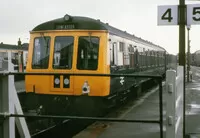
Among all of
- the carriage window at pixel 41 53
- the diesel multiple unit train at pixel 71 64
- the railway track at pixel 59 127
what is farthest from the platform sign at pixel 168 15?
the carriage window at pixel 41 53

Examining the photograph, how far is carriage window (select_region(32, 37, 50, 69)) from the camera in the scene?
12894mm

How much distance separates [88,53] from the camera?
12492mm

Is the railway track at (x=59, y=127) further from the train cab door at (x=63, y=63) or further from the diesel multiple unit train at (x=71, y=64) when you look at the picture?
the train cab door at (x=63, y=63)

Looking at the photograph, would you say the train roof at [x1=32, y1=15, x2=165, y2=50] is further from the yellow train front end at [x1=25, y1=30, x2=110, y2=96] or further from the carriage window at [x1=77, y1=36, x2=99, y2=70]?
the carriage window at [x1=77, y1=36, x2=99, y2=70]

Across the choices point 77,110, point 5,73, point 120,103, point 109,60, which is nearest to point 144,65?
point 120,103

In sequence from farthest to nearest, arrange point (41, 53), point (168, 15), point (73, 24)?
point (41, 53) < point (73, 24) < point (168, 15)

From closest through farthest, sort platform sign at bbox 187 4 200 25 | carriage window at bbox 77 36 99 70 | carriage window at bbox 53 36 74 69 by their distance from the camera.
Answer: platform sign at bbox 187 4 200 25 → carriage window at bbox 77 36 99 70 → carriage window at bbox 53 36 74 69

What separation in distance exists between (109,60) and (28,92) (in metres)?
2.60

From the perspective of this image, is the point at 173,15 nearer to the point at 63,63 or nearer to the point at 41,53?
the point at 63,63

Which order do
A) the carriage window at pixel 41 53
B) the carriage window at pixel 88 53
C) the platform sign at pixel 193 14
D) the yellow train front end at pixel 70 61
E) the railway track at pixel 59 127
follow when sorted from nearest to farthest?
the platform sign at pixel 193 14 < the railway track at pixel 59 127 < the yellow train front end at pixel 70 61 < the carriage window at pixel 88 53 < the carriage window at pixel 41 53

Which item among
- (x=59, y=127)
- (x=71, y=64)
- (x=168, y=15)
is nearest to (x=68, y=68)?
(x=71, y=64)

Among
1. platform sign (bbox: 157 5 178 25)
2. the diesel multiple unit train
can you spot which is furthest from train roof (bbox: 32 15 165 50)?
platform sign (bbox: 157 5 178 25)

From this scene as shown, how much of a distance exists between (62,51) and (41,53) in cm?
72

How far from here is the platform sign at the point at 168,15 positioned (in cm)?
832
